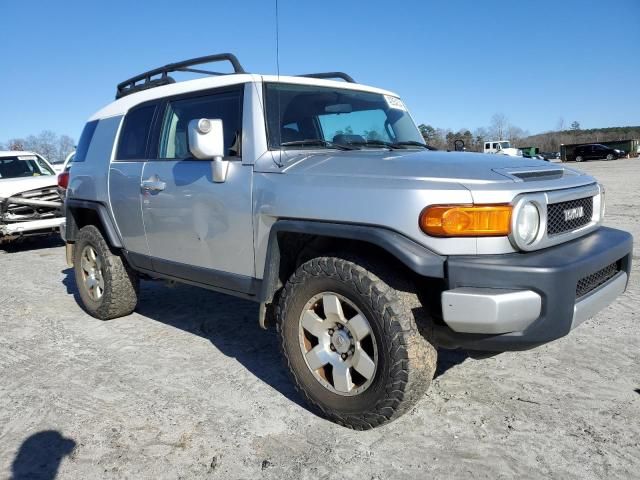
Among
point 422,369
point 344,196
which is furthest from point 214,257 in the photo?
point 422,369

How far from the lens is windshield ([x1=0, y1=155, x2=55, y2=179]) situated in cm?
1041

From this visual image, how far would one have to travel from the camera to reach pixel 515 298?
7.43ft

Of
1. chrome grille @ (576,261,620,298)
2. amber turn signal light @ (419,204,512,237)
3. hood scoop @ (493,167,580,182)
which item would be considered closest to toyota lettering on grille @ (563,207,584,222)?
hood scoop @ (493,167,580,182)

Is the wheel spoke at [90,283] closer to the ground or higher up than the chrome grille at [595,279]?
closer to the ground

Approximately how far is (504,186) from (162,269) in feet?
8.90

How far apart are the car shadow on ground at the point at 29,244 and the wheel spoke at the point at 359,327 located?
947 centimetres

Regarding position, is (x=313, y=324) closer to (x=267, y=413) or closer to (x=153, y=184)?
(x=267, y=413)

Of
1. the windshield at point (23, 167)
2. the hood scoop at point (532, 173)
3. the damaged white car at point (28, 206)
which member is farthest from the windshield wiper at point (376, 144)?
the windshield at point (23, 167)

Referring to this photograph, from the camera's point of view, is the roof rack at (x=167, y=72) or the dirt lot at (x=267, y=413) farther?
the roof rack at (x=167, y=72)

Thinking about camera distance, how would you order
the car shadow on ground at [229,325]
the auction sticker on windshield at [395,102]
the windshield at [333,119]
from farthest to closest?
the auction sticker on windshield at [395,102]
the car shadow on ground at [229,325]
the windshield at [333,119]

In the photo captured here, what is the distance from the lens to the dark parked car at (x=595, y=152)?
47969 mm

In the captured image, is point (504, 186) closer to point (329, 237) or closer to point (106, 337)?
point (329, 237)

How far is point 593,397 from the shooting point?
3.03m

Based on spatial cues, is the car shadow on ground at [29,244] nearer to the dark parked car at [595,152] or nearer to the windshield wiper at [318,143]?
the windshield wiper at [318,143]
